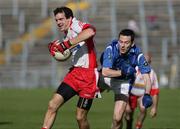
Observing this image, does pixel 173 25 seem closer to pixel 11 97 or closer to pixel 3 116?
pixel 11 97


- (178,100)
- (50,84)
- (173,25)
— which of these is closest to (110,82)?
(178,100)

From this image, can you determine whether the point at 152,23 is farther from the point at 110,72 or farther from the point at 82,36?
the point at 82,36

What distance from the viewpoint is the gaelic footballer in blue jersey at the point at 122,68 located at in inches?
510

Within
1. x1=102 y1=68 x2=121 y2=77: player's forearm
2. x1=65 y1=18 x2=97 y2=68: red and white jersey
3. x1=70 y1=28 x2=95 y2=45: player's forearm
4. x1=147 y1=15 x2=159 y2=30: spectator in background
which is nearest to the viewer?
x1=70 y1=28 x2=95 y2=45: player's forearm

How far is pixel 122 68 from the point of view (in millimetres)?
13352

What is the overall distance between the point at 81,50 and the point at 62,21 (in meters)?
0.58

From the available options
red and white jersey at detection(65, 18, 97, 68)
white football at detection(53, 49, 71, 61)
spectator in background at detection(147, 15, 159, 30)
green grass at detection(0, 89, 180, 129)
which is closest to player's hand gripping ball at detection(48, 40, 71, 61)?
white football at detection(53, 49, 71, 61)

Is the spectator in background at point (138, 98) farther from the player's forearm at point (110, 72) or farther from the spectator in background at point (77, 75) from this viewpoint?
the spectator in background at point (77, 75)

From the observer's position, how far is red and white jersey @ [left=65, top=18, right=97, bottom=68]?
41.6 ft

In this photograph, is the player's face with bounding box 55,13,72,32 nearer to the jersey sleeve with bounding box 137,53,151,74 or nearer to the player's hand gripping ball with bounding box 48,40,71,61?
the player's hand gripping ball with bounding box 48,40,71,61

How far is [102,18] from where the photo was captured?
39.5m

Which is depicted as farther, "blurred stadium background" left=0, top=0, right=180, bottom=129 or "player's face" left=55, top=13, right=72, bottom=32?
"blurred stadium background" left=0, top=0, right=180, bottom=129

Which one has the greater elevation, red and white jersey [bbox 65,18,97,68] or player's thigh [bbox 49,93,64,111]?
red and white jersey [bbox 65,18,97,68]

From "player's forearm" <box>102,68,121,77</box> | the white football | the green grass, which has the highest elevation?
the white football
